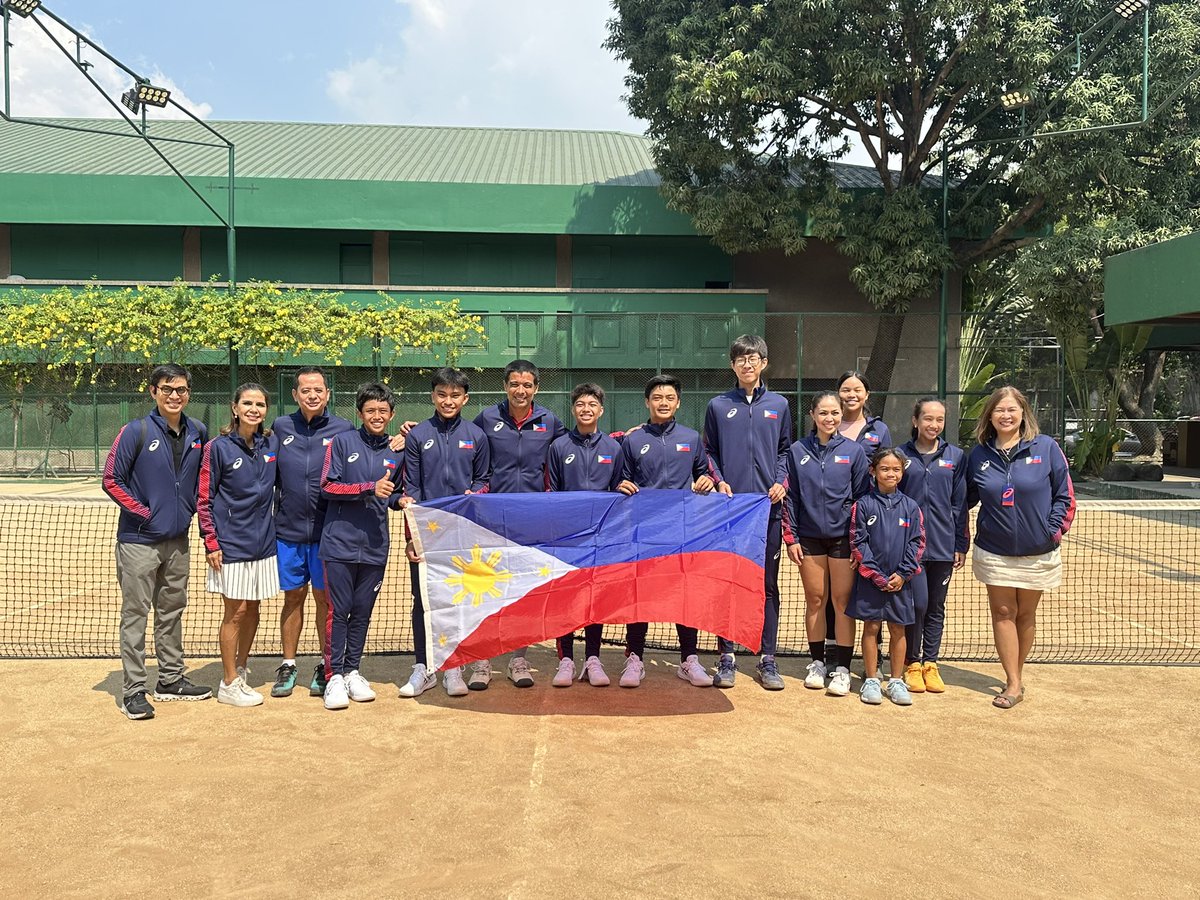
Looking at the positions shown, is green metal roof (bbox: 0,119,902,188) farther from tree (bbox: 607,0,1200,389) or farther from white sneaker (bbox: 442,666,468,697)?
white sneaker (bbox: 442,666,468,697)

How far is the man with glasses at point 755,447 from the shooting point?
19.1 feet

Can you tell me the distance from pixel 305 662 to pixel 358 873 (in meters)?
3.09

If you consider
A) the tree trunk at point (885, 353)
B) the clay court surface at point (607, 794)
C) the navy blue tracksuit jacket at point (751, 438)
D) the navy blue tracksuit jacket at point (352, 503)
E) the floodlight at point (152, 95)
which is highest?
the floodlight at point (152, 95)

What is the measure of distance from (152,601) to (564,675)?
248cm

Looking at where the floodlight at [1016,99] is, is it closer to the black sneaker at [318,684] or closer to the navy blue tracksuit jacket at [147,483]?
the black sneaker at [318,684]

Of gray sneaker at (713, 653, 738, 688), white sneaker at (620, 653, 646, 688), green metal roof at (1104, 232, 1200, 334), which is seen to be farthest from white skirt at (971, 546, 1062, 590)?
green metal roof at (1104, 232, 1200, 334)

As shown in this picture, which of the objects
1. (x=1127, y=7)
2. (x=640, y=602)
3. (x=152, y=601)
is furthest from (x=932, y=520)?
(x=1127, y=7)

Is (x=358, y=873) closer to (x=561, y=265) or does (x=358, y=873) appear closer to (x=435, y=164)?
(x=561, y=265)

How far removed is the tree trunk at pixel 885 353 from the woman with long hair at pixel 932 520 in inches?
622

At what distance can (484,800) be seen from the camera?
4.05 metres

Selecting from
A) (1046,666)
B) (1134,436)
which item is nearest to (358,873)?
(1046,666)

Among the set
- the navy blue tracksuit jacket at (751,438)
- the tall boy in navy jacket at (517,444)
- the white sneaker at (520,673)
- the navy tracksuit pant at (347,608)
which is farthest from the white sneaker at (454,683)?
the navy blue tracksuit jacket at (751,438)

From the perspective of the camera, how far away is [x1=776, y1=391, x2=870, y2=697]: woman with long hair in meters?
5.64

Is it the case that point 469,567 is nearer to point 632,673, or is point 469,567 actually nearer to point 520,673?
point 520,673
